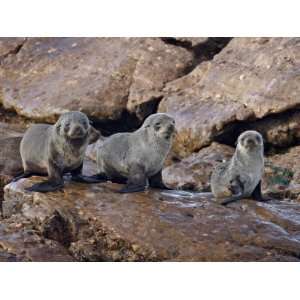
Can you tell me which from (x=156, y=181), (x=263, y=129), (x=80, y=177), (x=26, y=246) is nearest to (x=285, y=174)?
(x=263, y=129)

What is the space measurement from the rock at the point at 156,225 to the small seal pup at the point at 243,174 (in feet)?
1.13

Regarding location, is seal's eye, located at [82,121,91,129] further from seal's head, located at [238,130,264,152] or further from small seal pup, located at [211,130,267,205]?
seal's head, located at [238,130,264,152]

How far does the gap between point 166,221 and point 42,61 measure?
9.01 meters

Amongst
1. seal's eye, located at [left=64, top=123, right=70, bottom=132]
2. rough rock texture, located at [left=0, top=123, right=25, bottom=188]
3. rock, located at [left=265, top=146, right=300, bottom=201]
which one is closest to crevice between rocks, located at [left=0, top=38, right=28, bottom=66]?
rough rock texture, located at [left=0, top=123, right=25, bottom=188]

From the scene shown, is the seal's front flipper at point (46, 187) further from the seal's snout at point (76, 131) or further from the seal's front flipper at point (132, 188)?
the seal's front flipper at point (132, 188)

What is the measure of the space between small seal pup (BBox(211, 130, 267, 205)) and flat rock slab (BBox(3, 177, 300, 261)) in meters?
0.38

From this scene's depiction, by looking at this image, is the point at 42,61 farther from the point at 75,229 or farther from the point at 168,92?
the point at 75,229

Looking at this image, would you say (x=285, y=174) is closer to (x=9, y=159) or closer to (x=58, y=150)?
(x=58, y=150)

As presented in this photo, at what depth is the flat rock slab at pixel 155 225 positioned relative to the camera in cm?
888

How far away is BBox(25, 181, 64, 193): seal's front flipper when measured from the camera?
995 centimetres

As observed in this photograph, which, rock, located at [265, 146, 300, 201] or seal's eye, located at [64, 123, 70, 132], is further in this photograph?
rock, located at [265, 146, 300, 201]

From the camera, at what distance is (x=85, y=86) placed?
1598 centimetres

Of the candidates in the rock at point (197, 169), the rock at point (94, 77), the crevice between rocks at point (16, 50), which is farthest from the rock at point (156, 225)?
the crevice between rocks at point (16, 50)

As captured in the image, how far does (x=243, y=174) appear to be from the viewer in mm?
10586
